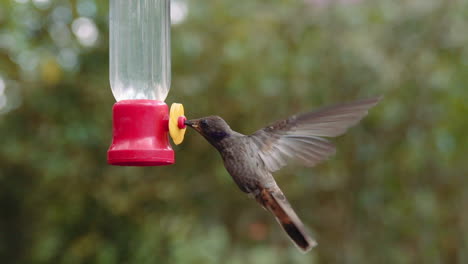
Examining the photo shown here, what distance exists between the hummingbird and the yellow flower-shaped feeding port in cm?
8

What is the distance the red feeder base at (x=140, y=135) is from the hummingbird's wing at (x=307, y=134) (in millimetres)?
440

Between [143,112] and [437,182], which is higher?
[143,112]

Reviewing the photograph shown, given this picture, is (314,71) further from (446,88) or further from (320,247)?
(320,247)

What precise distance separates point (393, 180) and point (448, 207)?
64 cm

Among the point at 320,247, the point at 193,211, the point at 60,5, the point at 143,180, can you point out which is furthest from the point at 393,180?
the point at 60,5

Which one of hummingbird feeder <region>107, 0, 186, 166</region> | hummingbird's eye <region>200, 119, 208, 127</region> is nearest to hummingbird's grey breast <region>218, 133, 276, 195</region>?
hummingbird's eye <region>200, 119, 208, 127</region>

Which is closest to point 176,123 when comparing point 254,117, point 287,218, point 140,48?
point 287,218

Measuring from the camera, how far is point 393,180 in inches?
227

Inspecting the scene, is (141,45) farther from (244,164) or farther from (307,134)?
(307,134)

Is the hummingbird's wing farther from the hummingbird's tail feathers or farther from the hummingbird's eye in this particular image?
the hummingbird's eye

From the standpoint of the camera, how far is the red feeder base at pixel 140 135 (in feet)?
9.32

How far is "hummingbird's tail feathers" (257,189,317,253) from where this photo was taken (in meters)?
2.89


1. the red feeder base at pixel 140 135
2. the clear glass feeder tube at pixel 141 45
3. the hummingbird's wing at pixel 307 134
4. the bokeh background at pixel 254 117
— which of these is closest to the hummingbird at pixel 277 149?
the hummingbird's wing at pixel 307 134

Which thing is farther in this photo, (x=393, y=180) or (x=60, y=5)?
(x=393, y=180)
